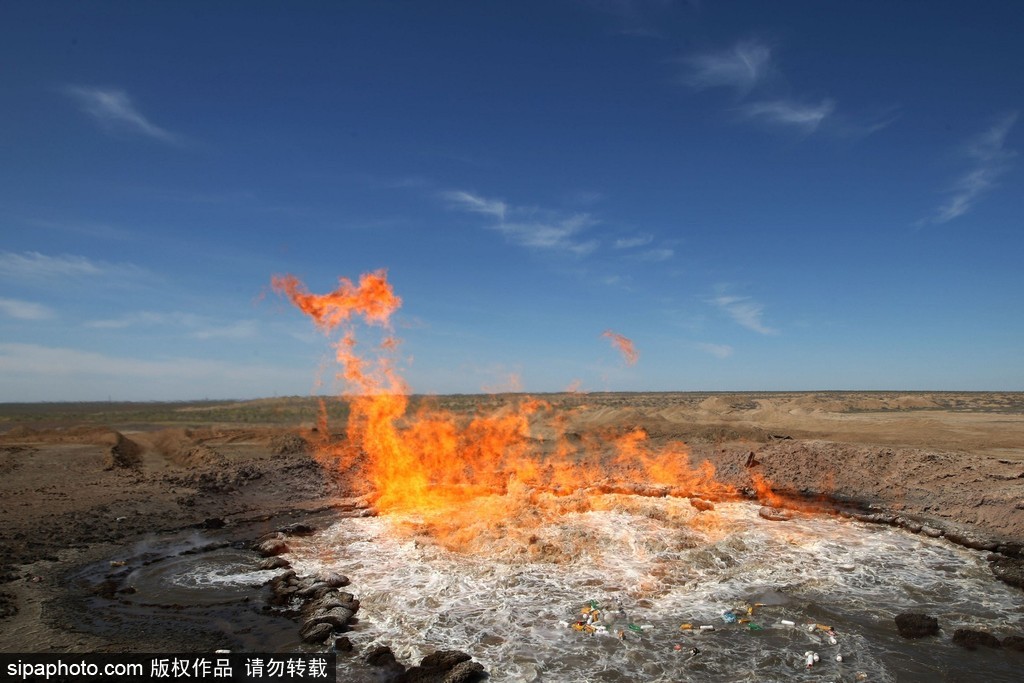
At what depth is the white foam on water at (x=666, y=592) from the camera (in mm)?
9773

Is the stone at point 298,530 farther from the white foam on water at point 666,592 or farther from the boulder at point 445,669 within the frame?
the boulder at point 445,669

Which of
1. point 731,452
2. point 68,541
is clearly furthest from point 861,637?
point 68,541

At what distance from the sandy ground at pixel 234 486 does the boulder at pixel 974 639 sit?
6.95m

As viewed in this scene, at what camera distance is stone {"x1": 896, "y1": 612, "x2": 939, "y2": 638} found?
1057 centimetres

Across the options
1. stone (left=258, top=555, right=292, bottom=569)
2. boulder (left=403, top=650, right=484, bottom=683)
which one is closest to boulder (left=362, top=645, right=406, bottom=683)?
boulder (left=403, top=650, right=484, bottom=683)

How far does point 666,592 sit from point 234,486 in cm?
1927

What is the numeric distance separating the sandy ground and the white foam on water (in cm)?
361

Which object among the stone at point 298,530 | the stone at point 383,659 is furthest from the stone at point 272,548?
the stone at point 383,659

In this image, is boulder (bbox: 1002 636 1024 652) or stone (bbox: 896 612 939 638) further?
stone (bbox: 896 612 939 638)

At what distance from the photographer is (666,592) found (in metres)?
12.6

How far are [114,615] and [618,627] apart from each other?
10461mm

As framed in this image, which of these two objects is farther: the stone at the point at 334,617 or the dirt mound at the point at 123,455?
the dirt mound at the point at 123,455

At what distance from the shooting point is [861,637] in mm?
10492

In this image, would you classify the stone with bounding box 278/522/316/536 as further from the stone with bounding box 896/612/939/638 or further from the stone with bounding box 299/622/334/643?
the stone with bounding box 896/612/939/638
